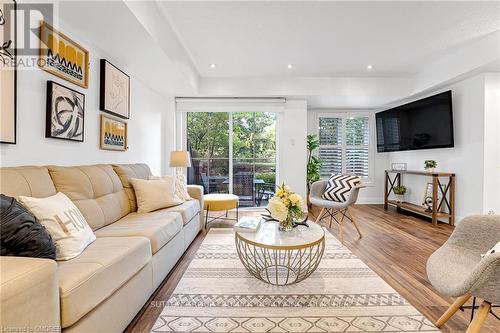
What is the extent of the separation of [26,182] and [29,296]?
3.29 ft

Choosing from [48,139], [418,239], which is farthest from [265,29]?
[418,239]

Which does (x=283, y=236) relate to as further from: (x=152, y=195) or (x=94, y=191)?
(x=94, y=191)

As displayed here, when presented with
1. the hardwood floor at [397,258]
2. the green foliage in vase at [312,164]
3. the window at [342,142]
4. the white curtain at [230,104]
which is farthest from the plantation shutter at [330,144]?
the white curtain at [230,104]

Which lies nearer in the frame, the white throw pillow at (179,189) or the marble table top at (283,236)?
the marble table top at (283,236)

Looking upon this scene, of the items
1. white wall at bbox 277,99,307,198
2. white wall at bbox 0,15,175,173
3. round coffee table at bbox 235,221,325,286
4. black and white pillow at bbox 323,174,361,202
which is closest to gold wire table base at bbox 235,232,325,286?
round coffee table at bbox 235,221,325,286

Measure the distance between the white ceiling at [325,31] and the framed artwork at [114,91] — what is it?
35.2 inches

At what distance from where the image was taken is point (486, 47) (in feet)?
10.5

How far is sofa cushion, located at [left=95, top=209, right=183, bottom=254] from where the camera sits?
6.23ft

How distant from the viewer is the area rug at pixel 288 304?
5.15ft

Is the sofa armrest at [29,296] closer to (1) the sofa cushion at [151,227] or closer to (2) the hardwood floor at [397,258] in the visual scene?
(2) the hardwood floor at [397,258]

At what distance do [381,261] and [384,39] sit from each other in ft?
9.15

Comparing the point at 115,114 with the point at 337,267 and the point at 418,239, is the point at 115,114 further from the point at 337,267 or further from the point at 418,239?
the point at 418,239

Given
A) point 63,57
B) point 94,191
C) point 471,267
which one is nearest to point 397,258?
point 471,267

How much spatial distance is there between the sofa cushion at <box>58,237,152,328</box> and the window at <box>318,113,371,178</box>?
16.6 ft
